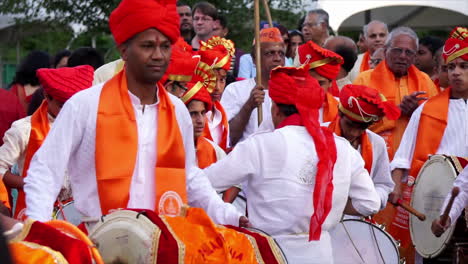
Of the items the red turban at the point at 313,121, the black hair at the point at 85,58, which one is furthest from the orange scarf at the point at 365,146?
the black hair at the point at 85,58

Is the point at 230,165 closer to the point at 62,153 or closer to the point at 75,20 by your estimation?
the point at 62,153

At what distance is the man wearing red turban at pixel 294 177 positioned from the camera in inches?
263

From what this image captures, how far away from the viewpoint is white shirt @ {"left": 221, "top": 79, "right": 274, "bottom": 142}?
400 inches

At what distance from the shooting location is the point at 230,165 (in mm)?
6691

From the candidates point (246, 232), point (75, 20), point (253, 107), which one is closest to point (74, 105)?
point (246, 232)

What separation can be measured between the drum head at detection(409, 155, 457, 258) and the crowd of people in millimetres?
308

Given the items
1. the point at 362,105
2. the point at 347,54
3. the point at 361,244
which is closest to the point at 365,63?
the point at 347,54

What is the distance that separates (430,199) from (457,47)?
147 centimetres

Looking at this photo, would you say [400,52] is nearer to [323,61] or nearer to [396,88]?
[396,88]

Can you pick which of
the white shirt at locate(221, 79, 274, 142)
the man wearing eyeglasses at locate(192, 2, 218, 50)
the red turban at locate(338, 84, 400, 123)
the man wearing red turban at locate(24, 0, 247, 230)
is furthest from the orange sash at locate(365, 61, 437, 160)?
Result: the man wearing red turban at locate(24, 0, 247, 230)

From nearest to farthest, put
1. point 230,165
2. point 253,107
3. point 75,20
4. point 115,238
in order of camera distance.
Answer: point 115,238 < point 230,165 < point 253,107 < point 75,20

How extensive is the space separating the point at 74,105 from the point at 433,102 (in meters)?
5.48

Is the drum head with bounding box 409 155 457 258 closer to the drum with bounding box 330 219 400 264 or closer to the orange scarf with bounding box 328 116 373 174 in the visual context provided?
the orange scarf with bounding box 328 116 373 174

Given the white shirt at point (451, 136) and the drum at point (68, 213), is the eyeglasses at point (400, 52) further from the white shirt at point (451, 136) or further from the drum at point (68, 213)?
the drum at point (68, 213)
